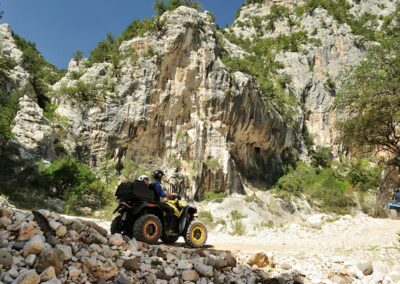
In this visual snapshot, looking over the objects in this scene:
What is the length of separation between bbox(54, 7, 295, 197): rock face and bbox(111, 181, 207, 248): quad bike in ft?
54.0

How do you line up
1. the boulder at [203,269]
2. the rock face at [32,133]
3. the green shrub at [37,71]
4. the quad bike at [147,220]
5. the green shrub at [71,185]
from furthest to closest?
the green shrub at [37,71] → the rock face at [32,133] → the green shrub at [71,185] → the quad bike at [147,220] → the boulder at [203,269]

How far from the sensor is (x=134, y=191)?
22.3 feet

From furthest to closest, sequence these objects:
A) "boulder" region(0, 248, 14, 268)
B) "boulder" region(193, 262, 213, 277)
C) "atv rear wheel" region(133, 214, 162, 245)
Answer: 1. "atv rear wheel" region(133, 214, 162, 245)
2. "boulder" region(193, 262, 213, 277)
3. "boulder" region(0, 248, 14, 268)

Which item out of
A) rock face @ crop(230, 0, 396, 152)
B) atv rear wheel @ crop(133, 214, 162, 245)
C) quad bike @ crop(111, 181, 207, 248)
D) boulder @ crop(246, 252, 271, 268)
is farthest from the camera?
rock face @ crop(230, 0, 396, 152)

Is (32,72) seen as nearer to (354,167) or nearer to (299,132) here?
(299,132)

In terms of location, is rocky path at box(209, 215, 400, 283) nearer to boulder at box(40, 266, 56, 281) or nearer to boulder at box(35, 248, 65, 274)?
boulder at box(35, 248, 65, 274)

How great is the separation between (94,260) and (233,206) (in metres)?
18.6

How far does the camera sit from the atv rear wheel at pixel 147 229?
6493 mm

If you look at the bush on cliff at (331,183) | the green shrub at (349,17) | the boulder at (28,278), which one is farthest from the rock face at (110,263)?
the green shrub at (349,17)

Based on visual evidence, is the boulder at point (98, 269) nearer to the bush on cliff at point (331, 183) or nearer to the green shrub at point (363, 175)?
the bush on cliff at point (331, 183)

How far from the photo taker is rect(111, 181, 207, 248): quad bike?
6691mm

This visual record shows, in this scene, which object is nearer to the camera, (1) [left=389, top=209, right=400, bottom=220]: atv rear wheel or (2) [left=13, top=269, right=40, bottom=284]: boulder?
(2) [left=13, top=269, right=40, bottom=284]: boulder

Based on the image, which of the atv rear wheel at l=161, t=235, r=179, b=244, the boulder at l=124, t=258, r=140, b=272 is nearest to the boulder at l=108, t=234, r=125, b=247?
the boulder at l=124, t=258, r=140, b=272

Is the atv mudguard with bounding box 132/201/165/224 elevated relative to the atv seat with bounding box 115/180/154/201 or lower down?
lower down
